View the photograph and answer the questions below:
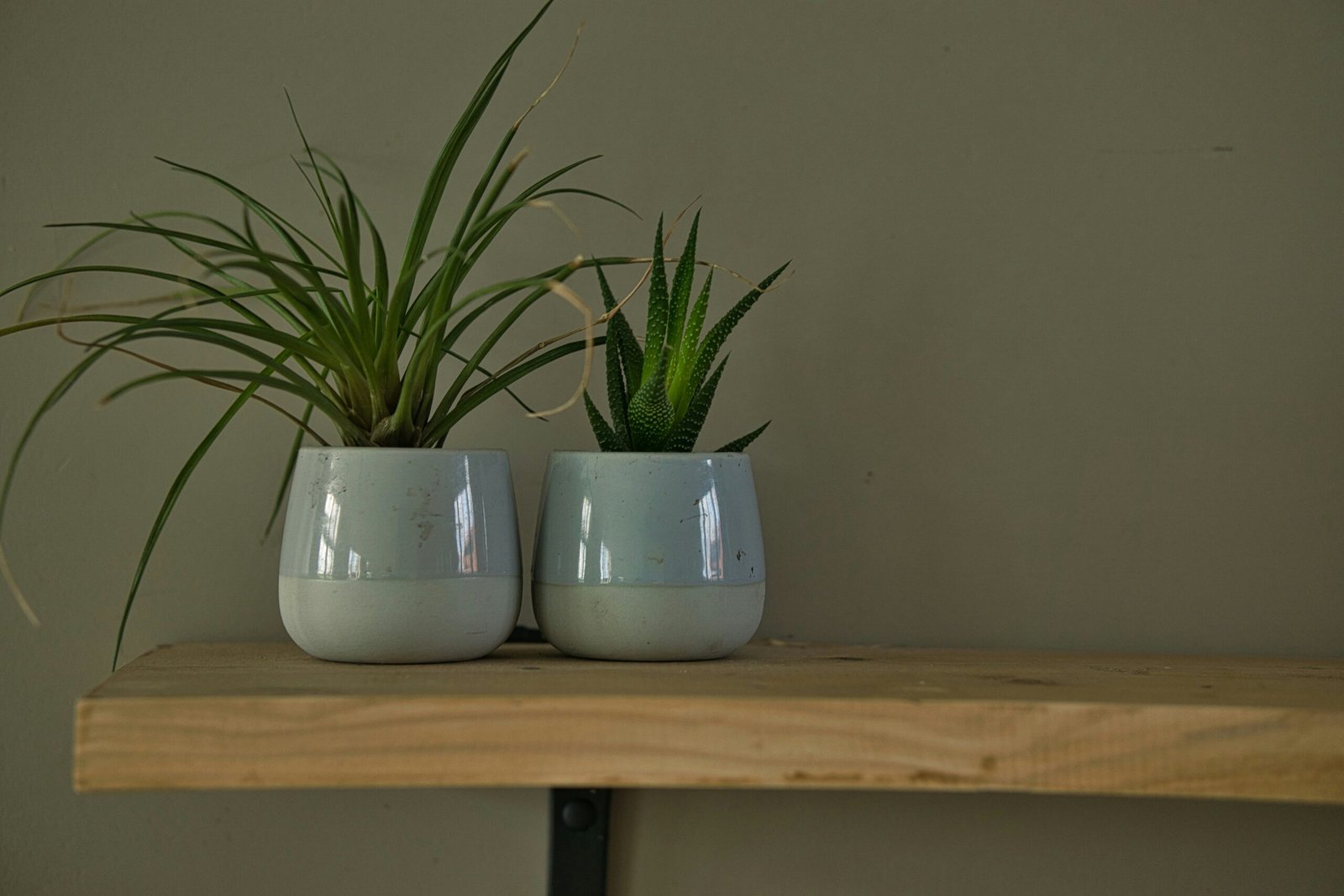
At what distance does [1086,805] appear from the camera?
2.31 feet

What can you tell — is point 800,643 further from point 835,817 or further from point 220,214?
point 220,214

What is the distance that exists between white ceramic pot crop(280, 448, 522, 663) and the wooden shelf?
6cm

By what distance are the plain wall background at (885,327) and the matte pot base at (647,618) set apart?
0.13 m

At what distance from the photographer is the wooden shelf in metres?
0.45

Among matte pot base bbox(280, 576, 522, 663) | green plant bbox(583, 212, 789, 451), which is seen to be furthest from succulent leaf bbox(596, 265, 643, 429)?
matte pot base bbox(280, 576, 522, 663)

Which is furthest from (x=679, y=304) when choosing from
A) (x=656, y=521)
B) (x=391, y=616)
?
(x=391, y=616)

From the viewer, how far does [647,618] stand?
0.58 meters

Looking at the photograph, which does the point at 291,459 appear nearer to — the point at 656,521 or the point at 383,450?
the point at 383,450

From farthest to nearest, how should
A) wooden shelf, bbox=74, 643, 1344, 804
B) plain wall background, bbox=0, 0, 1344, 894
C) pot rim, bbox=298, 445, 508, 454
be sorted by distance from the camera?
1. plain wall background, bbox=0, 0, 1344, 894
2. pot rim, bbox=298, 445, 508, 454
3. wooden shelf, bbox=74, 643, 1344, 804

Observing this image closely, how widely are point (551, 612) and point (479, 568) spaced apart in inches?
2.0

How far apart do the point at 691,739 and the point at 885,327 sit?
363 mm

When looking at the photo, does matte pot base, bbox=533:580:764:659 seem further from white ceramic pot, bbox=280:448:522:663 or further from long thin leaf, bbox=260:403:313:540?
long thin leaf, bbox=260:403:313:540

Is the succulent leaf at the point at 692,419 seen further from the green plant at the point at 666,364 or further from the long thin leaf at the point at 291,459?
the long thin leaf at the point at 291,459

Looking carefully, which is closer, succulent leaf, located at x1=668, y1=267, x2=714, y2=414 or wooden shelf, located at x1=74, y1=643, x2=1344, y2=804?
wooden shelf, located at x1=74, y1=643, x2=1344, y2=804
